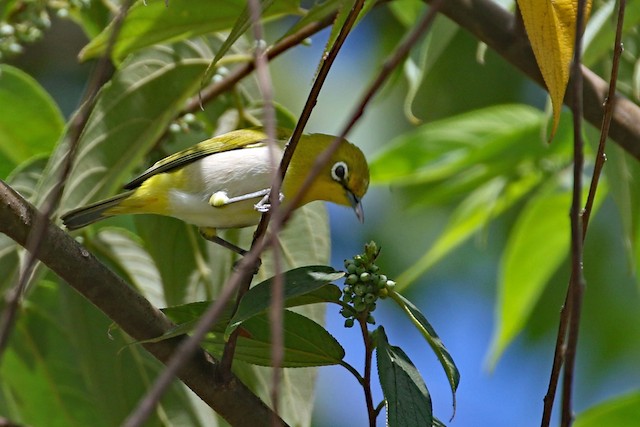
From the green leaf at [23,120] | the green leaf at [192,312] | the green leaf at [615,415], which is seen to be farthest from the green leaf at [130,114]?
the green leaf at [615,415]

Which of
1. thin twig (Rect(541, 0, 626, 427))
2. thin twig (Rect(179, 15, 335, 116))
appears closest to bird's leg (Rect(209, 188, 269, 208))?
thin twig (Rect(179, 15, 335, 116))

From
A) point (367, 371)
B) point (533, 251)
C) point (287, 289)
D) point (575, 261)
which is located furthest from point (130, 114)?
point (575, 261)

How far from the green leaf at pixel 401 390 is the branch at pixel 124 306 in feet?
0.76

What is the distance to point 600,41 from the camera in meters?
2.45

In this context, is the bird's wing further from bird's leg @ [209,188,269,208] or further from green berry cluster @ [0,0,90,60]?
green berry cluster @ [0,0,90,60]

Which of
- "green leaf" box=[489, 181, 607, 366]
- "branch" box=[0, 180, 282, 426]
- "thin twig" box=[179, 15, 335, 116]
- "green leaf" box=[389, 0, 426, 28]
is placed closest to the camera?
"branch" box=[0, 180, 282, 426]

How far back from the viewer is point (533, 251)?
3170mm


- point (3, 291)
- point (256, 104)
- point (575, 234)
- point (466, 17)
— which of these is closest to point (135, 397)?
point (3, 291)

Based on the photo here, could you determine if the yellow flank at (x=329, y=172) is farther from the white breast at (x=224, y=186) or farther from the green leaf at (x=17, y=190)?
the green leaf at (x=17, y=190)

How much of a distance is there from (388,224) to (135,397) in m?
3.34

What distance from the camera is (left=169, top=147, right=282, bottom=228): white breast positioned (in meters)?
2.81

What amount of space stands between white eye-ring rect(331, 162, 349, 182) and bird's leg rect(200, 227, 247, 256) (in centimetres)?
49

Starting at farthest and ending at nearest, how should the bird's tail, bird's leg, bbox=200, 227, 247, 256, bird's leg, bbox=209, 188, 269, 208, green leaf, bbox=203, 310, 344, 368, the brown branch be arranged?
bird's leg, bbox=209, 188, 269, 208, bird's leg, bbox=200, 227, 247, 256, the bird's tail, green leaf, bbox=203, 310, 344, 368, the brown branch

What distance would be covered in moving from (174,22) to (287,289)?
1.07 metres
